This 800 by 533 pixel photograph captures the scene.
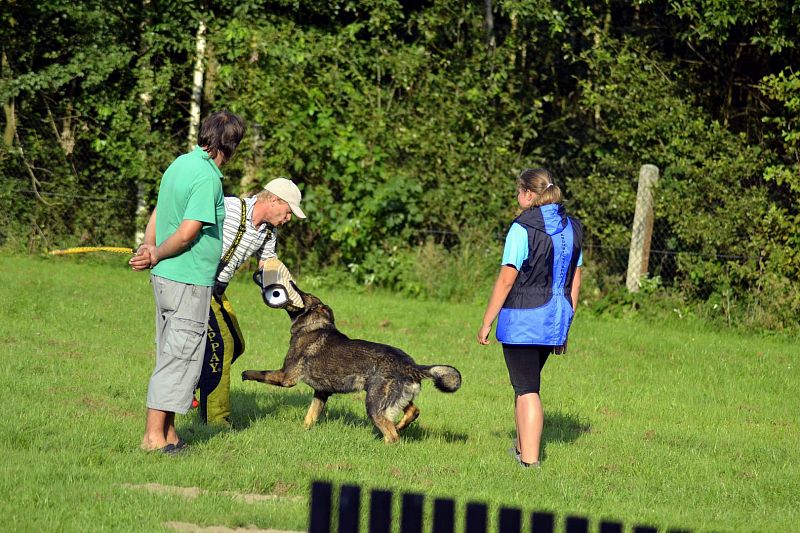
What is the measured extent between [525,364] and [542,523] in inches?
129

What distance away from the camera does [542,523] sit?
148 inches

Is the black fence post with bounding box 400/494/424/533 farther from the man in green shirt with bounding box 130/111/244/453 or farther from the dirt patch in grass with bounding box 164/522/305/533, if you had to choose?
the man in green shirt with bounding box 130/111/244/453

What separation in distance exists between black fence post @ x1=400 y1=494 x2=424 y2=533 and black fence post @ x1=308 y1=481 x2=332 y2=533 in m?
0.27

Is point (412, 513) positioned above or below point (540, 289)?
below

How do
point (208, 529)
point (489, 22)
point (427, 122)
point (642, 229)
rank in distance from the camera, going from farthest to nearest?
1. point (489, 22)
2. point (427, 122)
3. point (642, 229)
4. point (208, 529)

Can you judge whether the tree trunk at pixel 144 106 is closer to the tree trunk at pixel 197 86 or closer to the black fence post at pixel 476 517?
the tree trunk at pixel 197 86

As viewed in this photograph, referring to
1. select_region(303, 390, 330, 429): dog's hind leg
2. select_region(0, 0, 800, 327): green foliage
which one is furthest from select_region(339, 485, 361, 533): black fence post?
select_region(0, 0, 800, 327): green foliage

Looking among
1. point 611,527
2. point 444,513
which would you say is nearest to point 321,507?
point 444,513

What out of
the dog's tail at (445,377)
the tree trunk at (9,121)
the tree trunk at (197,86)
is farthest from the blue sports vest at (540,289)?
the tree trunk at (9,121)

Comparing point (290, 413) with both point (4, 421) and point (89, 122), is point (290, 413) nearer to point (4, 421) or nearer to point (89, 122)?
point (4, 421)

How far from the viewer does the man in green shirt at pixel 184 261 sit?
20.9ft

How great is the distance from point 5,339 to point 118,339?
1.14 metres

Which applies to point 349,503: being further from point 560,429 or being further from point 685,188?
point 685,188

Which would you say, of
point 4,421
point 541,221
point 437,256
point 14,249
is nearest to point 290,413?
point 4,421
